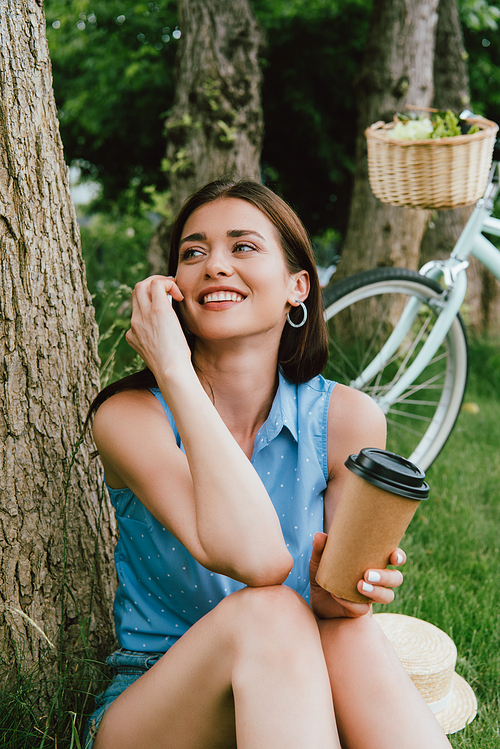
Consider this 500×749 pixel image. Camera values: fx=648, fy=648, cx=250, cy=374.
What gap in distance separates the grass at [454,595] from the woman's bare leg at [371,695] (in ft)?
1.76

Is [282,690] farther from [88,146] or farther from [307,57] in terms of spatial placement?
[88,146]

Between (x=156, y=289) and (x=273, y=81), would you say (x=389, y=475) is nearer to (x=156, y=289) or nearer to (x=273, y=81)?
(x=156, y=289)

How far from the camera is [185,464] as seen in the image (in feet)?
5.00

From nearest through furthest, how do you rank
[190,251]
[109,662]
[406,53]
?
[109,662] < [190,251] < [406,53]

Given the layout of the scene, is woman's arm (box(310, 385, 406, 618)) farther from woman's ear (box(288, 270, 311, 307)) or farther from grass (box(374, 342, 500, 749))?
grass (box(374, 342, 500, 749))

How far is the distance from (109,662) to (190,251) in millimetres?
1138

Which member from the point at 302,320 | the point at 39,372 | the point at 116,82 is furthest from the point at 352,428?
the point at 116,82

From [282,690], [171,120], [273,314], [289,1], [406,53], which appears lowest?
[282,690]

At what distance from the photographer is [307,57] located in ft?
20.8

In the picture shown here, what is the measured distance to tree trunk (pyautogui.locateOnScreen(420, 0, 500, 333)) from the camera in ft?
18.2

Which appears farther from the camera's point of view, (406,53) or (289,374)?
(406,53)

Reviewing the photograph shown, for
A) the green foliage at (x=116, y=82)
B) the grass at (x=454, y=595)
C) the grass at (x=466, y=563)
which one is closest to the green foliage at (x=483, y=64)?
the green foliage at (x=116, y=82)

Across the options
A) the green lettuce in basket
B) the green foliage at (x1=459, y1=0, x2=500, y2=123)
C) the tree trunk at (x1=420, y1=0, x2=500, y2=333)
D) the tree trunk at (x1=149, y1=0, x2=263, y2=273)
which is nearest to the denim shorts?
the green lettuce in basket

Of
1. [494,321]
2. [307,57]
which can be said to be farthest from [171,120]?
[494,321]
